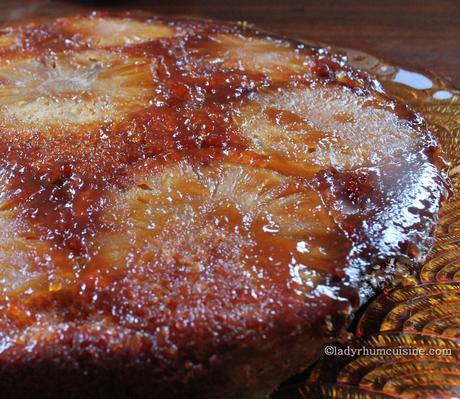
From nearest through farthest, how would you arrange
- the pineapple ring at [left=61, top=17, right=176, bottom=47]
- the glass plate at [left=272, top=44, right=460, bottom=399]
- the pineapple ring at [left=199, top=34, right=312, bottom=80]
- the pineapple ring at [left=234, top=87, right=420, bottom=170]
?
the glass plate at [left=272, top=44, right=460, bottom=399]
the pineapple ring at [left=234, top=87, right=420, bottom=170]
the pineapple ring at [left=199, top=34, right=312, bottom=80]
the pineapple ring at [left=61, top=17, right=176, bottom=47]

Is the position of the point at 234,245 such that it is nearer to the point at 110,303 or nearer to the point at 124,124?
the point at 110,303

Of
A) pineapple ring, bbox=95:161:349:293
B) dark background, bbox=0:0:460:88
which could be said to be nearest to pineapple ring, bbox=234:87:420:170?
pineapple ring, bbox=95:161:349:293

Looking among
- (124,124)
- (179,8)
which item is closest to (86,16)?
(124,124)

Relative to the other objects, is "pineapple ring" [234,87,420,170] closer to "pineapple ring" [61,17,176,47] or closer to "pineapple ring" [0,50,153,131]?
"pineapple ring" [0,50,153,131]

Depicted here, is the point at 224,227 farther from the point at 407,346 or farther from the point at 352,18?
the point at 352,18

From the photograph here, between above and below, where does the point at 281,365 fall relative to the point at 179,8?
below

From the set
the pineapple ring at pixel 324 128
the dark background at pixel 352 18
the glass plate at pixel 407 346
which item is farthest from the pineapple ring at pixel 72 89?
the dark background at pixel 352 18

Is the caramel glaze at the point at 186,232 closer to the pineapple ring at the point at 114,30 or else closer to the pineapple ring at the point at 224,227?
the pineapple ring at the point at 224,227
